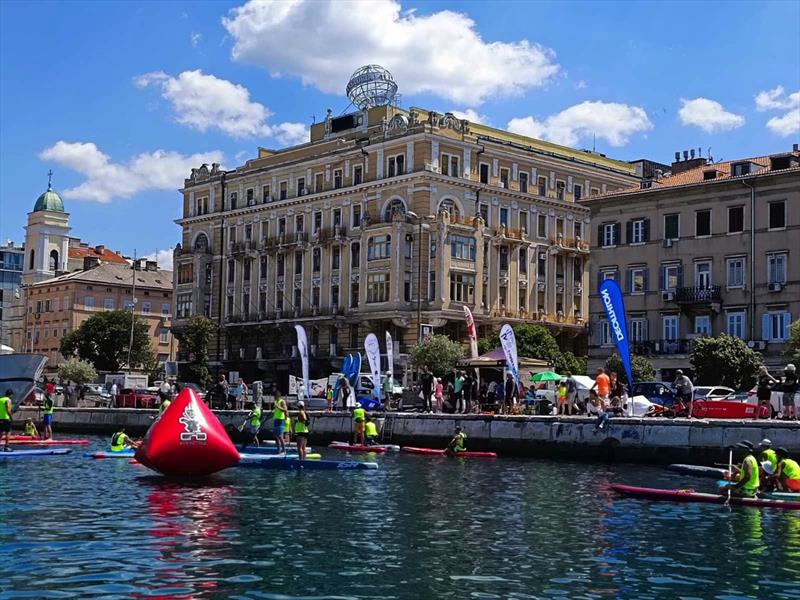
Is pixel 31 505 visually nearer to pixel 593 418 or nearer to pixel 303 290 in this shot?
pixel 593 418

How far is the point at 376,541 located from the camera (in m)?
19.5

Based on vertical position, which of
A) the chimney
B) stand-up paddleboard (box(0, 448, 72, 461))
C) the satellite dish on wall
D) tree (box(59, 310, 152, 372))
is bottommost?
stand-up paddleboard (box(0, 448, 72, 461))

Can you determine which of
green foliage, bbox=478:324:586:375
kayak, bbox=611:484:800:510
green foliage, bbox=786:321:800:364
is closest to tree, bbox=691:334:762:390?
green foliage, bbox=786:321:800:364

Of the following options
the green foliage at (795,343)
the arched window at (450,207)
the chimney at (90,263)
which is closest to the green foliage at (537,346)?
the arched window at (450,207)

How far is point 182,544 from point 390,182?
62.4 meters

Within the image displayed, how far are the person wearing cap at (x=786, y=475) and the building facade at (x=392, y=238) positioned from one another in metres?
51.1

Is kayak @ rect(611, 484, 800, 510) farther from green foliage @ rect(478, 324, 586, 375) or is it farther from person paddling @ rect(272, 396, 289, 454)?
green foliage @ rect(478, 324, 586, 375)

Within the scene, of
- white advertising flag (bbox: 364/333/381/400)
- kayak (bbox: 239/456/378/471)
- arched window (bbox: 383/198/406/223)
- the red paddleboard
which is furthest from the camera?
arched window (bbox: 383/198/406/223)

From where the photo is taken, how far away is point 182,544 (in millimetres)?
18797

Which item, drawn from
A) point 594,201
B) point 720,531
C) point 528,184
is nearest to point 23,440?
point 720,531

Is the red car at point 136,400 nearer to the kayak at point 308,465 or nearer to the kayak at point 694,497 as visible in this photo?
the kayak at point 308,465

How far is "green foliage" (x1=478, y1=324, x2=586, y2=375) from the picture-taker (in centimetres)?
7275

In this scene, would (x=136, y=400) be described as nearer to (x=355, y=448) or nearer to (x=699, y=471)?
(x=355, y=448)

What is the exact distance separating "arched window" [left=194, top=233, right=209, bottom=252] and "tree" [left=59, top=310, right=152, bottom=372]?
10191mm
